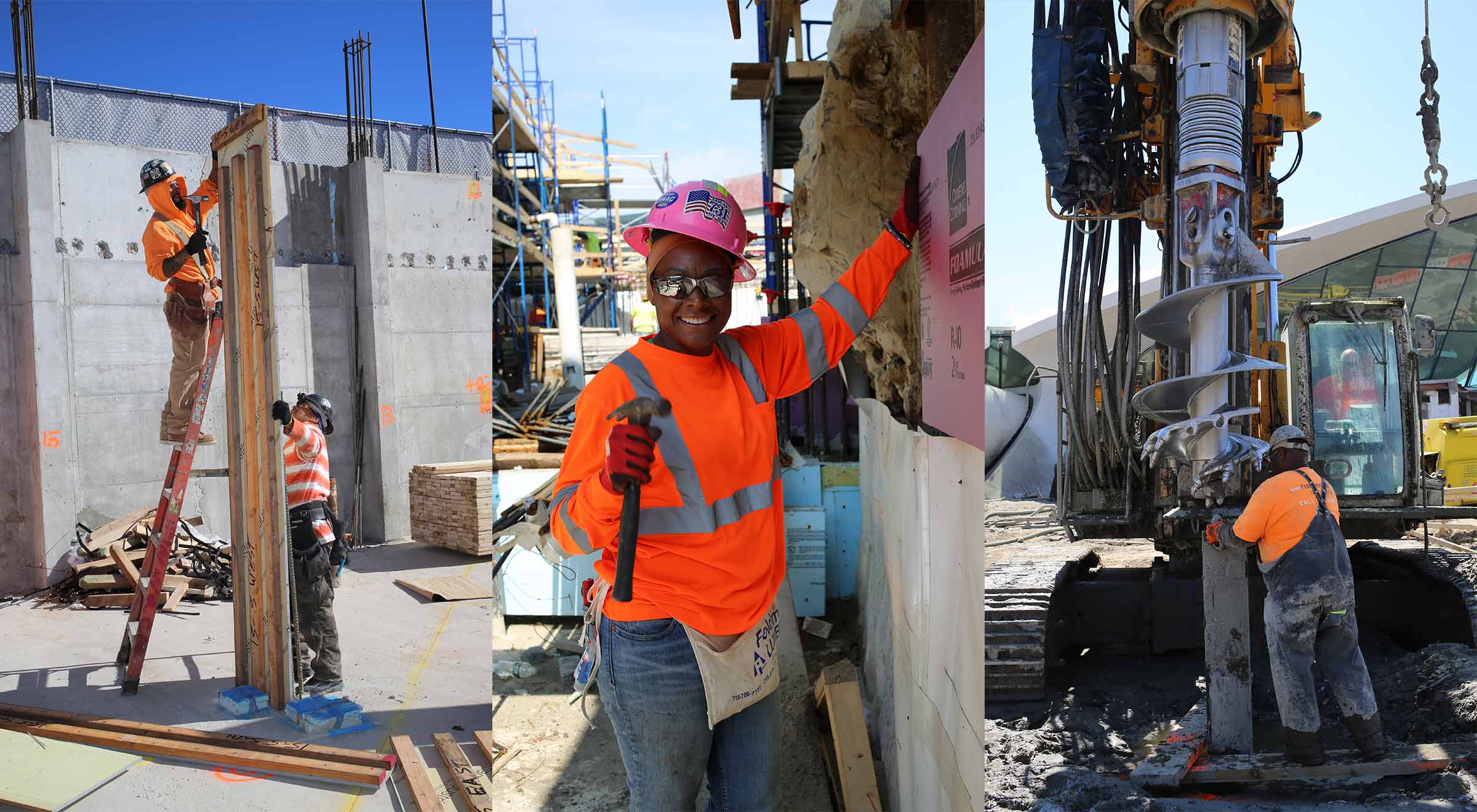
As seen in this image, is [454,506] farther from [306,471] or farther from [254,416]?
[254,416]

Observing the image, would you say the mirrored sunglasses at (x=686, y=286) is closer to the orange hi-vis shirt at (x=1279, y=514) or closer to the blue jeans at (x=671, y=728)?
the blue jeans at (x=671, y=728)

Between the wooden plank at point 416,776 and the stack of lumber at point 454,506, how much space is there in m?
1.88

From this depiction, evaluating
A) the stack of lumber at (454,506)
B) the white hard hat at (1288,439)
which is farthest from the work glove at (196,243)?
the white hard hat at (1288,439)

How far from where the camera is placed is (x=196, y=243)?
14.4ft

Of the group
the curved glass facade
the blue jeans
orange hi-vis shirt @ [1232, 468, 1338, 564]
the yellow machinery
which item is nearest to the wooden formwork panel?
the blue jeans

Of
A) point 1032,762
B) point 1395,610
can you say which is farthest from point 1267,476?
point 1395,610

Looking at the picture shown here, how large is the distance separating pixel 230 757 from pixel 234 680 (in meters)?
0.97

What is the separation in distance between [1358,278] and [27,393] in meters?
7.85

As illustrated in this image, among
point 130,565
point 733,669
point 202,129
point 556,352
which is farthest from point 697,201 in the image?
point 556,352

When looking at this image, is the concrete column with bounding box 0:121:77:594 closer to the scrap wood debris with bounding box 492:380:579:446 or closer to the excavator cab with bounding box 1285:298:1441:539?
the scrap wood debris with bounding box 492:380:579:446

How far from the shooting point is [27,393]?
4832 millimetres

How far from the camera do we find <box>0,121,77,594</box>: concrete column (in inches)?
180

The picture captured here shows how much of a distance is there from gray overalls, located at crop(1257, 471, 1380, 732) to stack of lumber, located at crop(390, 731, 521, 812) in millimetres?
3320

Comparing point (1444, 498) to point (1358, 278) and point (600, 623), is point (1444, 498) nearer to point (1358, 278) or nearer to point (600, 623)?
point (1358, 278)
